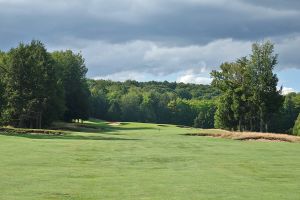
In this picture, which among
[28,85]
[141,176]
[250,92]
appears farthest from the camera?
[250,92]

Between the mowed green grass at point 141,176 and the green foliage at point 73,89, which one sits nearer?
the mowed green grass at point 141,176

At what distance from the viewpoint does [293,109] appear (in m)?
167

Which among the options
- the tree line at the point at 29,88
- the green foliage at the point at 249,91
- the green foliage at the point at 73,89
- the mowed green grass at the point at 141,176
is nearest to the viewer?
the mowed green grass at the point at 141,176

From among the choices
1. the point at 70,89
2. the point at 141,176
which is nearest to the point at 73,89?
the point at 70,89

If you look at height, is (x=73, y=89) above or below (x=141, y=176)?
above

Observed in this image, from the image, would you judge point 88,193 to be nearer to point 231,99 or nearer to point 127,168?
point 127,168

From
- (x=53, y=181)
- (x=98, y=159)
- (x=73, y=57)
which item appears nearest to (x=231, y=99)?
(x=73, y=57)

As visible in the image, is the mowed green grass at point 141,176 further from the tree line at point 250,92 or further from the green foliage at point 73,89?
the green foliage at point 73,89

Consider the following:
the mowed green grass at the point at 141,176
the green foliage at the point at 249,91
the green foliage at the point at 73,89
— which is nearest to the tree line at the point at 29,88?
the green foliage at the point at 73,89

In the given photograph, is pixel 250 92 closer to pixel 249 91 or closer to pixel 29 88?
pixel 249 91

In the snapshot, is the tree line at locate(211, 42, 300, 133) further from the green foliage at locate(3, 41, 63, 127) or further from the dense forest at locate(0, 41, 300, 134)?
the green foliage at locate(3, 41, 63, 127)

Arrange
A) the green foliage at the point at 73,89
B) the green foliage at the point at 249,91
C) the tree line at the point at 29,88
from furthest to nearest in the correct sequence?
the green foliage at the point at 73,89 < the green foliage at the point at 249,91 < the tree line at the point at 29,88

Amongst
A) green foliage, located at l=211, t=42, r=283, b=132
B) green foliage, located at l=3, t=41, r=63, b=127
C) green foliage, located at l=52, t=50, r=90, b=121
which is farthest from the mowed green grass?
green foliage, located at l=52, t=50, r=90, b=121

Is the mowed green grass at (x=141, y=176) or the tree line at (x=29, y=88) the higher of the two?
the tree line at (x=29, y=88)
